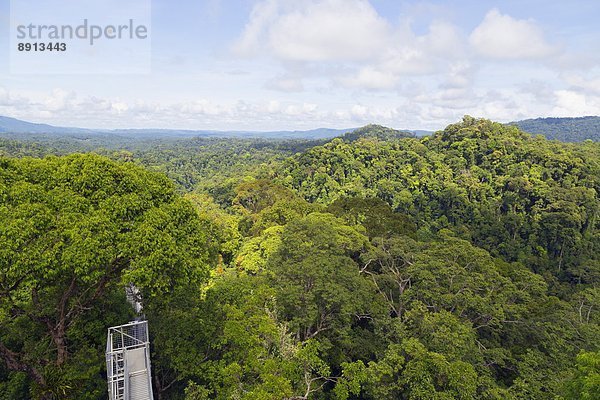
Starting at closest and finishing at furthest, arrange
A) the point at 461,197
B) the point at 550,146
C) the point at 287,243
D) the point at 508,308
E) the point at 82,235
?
the point at 82,235 → the point at 508,308 → the point at 287,243 → the point at 461,197 → the point at 550,146

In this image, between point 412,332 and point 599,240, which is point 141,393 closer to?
point 412,332

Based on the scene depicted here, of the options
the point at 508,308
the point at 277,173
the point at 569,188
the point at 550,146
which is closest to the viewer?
the point at 508,308

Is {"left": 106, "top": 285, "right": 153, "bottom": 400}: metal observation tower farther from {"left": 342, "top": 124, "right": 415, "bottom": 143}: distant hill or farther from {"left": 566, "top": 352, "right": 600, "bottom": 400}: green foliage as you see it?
{"left": 342, "top": 124, "right": 415, "bottom": 143}: distant hill

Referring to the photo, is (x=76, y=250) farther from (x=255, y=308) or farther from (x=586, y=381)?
(x=586, y=381)

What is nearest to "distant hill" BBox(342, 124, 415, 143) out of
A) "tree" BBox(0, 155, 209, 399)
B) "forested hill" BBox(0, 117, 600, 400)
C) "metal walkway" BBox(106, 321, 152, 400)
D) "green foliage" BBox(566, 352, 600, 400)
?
"forested hill" BBox(0, 117, 600, 400)

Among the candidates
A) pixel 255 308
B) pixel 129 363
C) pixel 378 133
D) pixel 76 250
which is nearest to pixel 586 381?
pixel 255 308

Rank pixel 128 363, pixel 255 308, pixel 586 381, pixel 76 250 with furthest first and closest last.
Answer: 1. pixel 255 308
2. pixel 128 363
3. pixel 586 381
4. pixel 76 250

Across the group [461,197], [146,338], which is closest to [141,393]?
[146,338]

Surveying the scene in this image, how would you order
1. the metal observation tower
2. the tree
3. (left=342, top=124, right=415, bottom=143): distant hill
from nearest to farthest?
the tree < the metal observation tower < (left=342, top=124, right=415, bottom=143): distant hill

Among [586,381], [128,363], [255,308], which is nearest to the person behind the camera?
[586,381]
